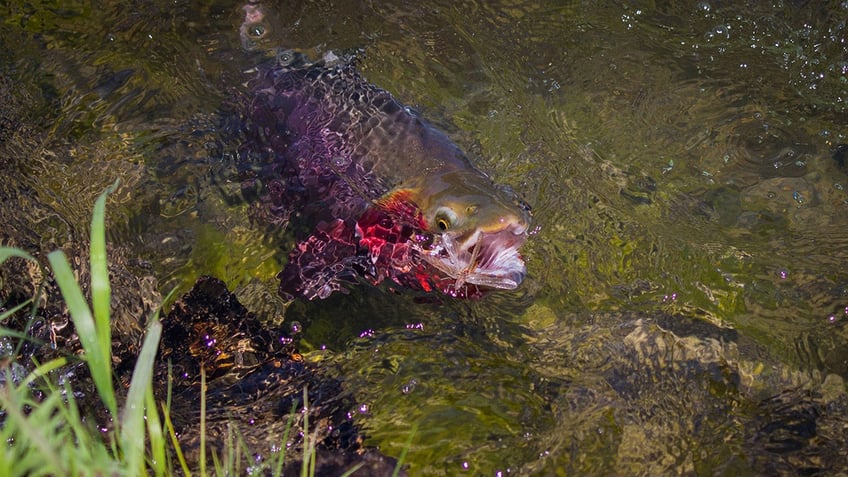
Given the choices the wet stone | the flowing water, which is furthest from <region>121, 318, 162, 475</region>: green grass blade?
the flowing water

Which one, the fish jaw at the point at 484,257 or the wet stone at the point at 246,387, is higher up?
the fish jaw at the point at 484,257

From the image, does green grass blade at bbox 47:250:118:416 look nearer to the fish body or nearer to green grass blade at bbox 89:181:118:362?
green grass blade at bbox 89:181:118:362

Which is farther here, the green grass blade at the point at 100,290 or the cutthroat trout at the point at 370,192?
the cutthroat trout at the point at 370,192

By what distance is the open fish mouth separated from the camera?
2.91 m

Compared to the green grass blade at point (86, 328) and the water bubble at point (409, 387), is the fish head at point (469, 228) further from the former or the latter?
the green grass blade at point (86, 328)

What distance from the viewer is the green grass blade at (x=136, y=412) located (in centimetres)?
161

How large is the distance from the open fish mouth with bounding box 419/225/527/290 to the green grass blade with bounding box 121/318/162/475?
1356 mm

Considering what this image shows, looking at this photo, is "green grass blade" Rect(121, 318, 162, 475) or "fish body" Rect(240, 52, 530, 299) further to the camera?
"fish body" Rect(240, 52, 530, 299)

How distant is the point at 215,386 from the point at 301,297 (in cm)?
66

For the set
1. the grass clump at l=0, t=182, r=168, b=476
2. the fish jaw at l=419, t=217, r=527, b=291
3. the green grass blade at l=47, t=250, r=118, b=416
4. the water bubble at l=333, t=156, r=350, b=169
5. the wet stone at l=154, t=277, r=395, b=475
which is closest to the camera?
the grass clump at l=0, t=182, r=168, b=476

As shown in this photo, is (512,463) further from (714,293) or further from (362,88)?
(362,88)

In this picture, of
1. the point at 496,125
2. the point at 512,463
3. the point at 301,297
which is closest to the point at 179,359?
the point at 301,297

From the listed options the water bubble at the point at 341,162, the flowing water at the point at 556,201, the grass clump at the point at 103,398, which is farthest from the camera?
the water bubble at the point at 341,162

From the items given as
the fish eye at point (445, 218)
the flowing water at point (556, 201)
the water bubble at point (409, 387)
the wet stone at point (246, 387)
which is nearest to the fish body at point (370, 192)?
the fish eye at point (445, 218)
